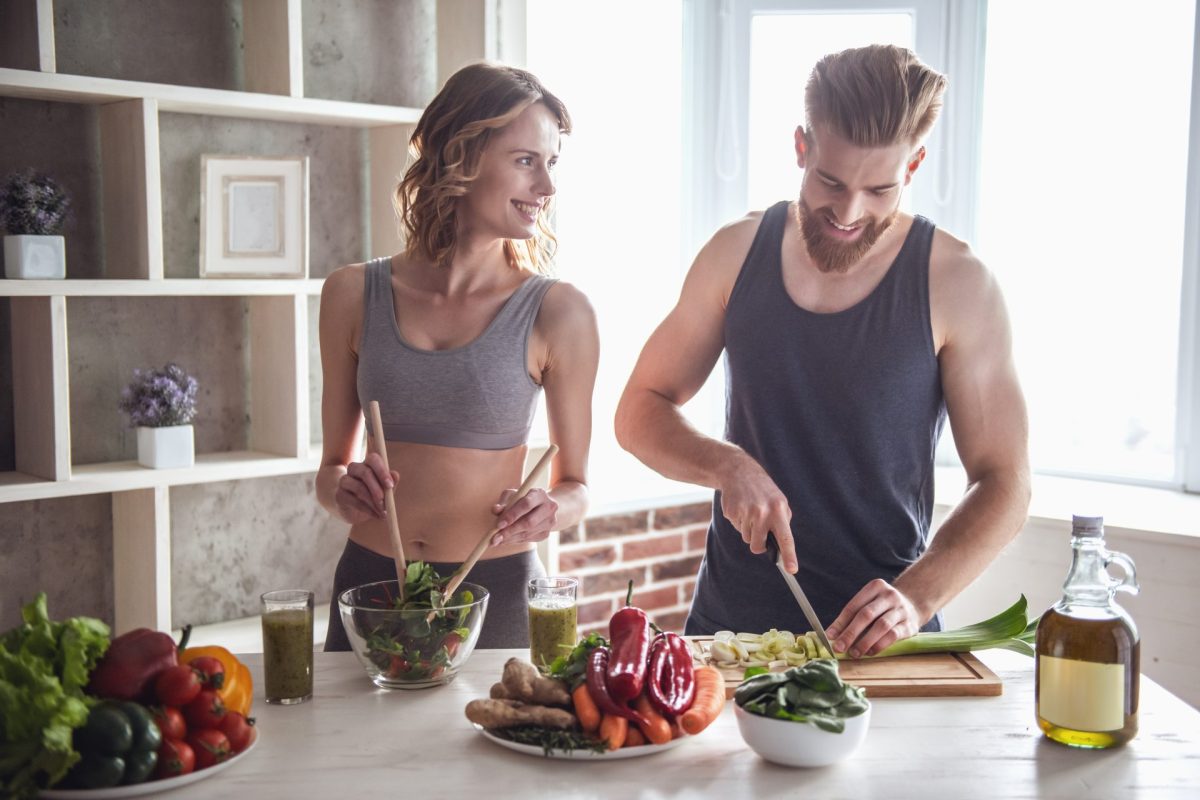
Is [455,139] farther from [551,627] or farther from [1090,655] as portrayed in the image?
[1090,655]

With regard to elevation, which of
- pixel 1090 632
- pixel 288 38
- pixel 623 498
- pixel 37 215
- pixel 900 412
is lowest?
pixel 623 498

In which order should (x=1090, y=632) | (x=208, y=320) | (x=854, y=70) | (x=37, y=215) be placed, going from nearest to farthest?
1. (x=1090, y=632)
2. (x=854, y=70)
3. (x=37, y=215)
4. (x=208, y=320)

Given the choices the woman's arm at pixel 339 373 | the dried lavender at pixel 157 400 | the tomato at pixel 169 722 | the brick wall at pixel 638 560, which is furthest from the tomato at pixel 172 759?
the brick wall at pixel 638 560

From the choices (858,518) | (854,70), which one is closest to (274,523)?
A: (858,518)

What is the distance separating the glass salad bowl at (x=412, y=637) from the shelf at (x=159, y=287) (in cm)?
120

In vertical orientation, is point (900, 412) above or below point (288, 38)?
below

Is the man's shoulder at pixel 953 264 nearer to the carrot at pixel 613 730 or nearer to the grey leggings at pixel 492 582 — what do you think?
the grey leggings at pixel 492 582

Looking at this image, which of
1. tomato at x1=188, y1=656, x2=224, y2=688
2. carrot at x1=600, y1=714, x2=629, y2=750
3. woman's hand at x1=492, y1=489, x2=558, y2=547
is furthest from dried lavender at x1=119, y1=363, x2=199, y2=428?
carrot at x1=600, y1=714, x2=629, y2=750

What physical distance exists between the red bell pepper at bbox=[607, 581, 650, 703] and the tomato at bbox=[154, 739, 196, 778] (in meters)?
0.49

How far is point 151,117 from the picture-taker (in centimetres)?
251

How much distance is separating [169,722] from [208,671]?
0.26 feet

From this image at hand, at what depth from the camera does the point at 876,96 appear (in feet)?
6.15

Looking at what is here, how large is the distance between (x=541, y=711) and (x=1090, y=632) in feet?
2.17

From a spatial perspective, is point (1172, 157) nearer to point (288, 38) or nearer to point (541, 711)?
point (288, 38)
